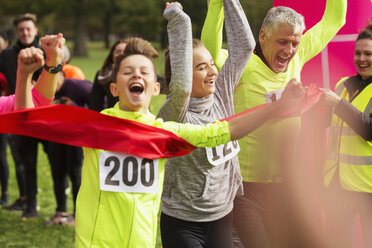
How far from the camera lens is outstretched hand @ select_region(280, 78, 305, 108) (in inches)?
94.1

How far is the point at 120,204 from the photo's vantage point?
2535 millimetres

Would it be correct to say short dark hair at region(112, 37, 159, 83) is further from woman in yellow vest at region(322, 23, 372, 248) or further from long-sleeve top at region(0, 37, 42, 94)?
long-sleeve top at region(0, 37, 42, 94)

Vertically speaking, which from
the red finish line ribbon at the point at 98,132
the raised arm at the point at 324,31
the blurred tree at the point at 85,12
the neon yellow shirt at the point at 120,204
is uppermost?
the blurred tree at the point at 85,12

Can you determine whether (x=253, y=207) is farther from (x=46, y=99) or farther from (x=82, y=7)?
(x=82, y=7)

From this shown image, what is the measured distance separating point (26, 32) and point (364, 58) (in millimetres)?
4110

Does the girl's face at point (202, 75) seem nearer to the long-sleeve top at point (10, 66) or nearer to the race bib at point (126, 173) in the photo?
the race bib at point (126, 173)

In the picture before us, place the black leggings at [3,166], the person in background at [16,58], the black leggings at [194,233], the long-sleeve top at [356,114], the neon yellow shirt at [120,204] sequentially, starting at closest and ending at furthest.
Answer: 1. the neon yellow shirt at [120,204]
2. the black leggings at [194,233]
3. the long-sleeve top at [356,114]
4. the person in background at [16,58]
5. the black leggings at [3,166]

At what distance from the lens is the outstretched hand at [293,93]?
2.39m

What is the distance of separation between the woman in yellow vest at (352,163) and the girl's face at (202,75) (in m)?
1.00

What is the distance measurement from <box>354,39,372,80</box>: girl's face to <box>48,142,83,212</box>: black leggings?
3.33 metres

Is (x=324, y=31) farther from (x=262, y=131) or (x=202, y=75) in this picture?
(x=202, y=75)

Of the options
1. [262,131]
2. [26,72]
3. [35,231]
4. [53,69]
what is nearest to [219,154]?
[262,131]

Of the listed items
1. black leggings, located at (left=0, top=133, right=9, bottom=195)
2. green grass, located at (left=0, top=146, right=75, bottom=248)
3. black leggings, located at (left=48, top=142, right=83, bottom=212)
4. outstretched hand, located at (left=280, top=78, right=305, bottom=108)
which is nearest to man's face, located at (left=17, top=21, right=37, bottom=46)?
black leggings, located at (left=48, top=142, right=83, bottom=212)

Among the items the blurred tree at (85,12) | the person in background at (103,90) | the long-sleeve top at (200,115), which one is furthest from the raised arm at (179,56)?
the blurred tree at (85,12)
